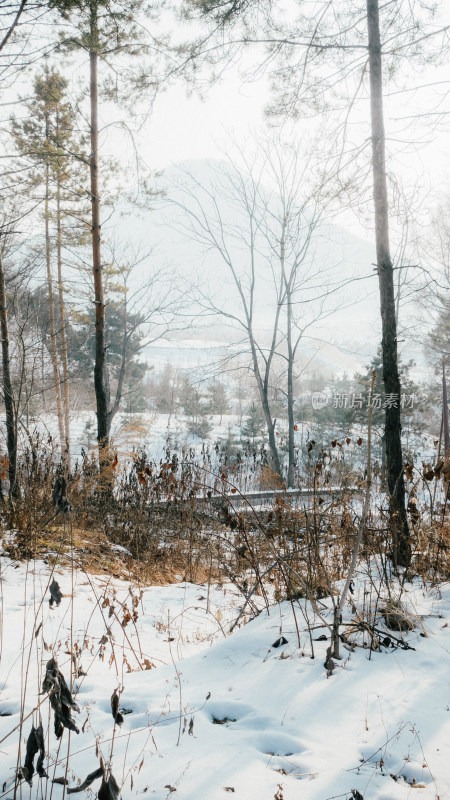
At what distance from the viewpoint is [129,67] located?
7660 mm

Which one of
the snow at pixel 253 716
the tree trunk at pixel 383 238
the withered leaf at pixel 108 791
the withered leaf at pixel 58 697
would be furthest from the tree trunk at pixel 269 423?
the withered leaf at pixel 108 791

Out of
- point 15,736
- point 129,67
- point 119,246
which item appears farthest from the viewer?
point 119,246

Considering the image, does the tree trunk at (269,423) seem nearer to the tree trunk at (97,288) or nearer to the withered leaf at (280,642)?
the tree trunk at (97,288)

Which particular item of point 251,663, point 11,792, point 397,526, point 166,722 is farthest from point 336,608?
point 397,526

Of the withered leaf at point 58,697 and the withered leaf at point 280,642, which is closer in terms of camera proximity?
the withered leaf at point 58,697

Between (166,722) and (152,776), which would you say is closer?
(152,776)

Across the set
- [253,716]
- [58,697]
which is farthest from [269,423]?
[58,697]

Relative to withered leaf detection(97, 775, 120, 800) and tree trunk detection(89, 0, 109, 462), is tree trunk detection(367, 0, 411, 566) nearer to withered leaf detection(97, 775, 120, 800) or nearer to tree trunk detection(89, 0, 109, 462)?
withered leaf detection(97, 775, 120, 800)

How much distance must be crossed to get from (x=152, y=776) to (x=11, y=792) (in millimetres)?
378

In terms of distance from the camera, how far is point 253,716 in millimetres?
1697

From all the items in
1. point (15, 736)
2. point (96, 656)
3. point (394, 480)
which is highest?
point (394, 480)

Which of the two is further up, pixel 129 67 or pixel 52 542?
pixel 129 67

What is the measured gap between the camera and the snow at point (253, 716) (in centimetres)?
134

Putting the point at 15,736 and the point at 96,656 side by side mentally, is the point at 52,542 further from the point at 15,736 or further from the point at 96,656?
the point at 15,736
